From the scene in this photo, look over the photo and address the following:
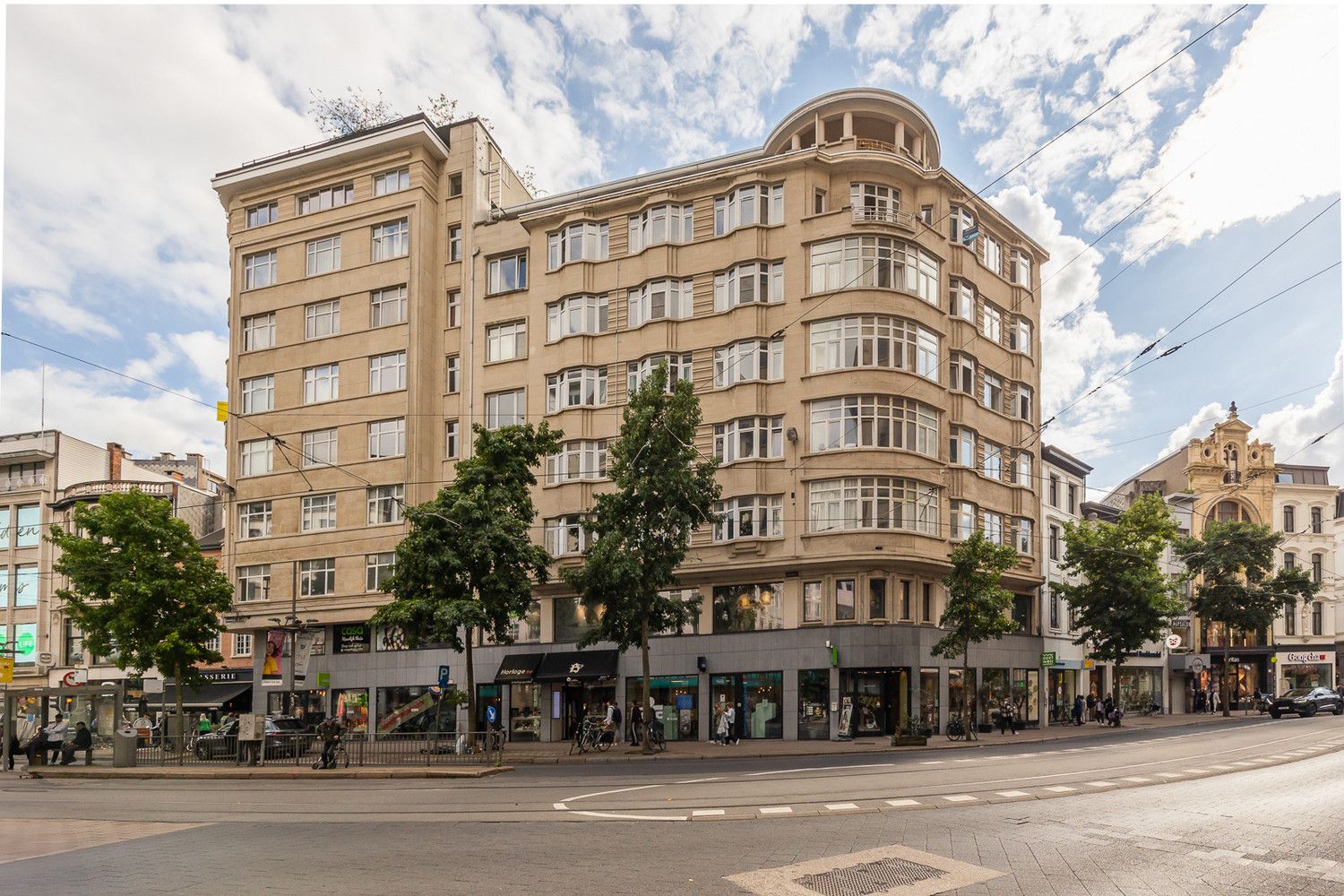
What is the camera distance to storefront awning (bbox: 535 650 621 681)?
4084cm

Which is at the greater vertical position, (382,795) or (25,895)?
(25,895)

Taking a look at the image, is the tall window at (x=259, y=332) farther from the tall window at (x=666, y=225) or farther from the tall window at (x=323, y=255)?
the tall window at (x=666, y=225)

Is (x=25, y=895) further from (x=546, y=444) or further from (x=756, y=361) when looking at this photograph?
(x=756, y=361)

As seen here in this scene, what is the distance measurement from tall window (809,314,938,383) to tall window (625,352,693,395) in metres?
5.41

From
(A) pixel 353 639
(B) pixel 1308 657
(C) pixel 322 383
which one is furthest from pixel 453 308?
(B) pixel 1308 657

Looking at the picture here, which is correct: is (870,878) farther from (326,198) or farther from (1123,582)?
(326,198)

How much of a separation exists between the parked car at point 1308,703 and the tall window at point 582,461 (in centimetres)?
3383

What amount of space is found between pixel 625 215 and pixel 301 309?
17311mm

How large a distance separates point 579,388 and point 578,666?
11451mm

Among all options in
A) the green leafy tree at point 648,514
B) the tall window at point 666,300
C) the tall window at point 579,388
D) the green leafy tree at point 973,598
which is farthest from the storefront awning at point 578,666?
the tall window at point 666,300

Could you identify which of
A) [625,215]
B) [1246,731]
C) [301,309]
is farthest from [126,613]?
[1246,731]

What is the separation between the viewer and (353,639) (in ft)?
156

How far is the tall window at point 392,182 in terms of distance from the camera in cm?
4887

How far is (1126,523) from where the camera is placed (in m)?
47.7
